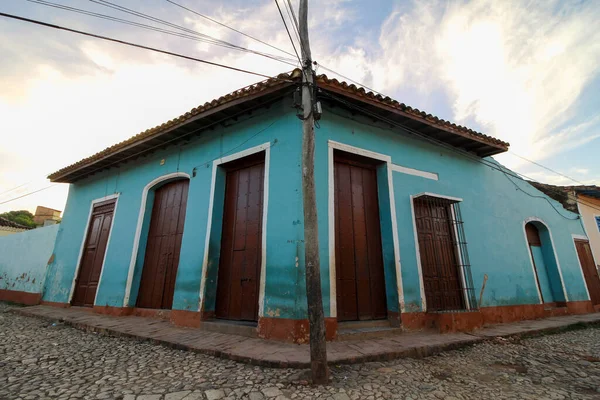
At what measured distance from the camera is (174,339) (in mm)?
3941

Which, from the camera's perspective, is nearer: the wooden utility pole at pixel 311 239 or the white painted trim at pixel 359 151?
the wooden utility pole at pixel 311 239

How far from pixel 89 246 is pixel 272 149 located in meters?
6.49

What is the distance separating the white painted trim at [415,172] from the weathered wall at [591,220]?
266 inches

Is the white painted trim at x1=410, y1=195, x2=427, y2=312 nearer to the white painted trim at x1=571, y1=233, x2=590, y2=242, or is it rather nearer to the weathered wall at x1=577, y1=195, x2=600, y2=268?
the white painted trim at x1=571, y1=233, x2=590, y2=242

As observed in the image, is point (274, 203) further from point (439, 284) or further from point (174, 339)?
point (439, 284)

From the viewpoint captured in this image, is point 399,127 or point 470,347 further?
point 399,127

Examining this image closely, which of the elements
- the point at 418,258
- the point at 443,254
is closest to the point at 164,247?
the point at 418,258

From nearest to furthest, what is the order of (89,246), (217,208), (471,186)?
(217,208) → (471,186) → (89,246)

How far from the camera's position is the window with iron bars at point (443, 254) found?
5.33 metres

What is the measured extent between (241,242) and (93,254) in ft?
17.1

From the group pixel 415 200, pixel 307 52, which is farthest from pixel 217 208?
pixel 415 200

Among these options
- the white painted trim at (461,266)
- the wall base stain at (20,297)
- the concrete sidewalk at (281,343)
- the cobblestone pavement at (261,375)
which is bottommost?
the cobblestone pavement at (261,375)

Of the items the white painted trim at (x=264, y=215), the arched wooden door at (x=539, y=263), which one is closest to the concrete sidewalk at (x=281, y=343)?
the white painted trim at (x=264, y=215)

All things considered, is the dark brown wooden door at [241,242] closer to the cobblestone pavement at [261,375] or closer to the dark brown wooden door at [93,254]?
the cobblestone pavement at [261,375]
